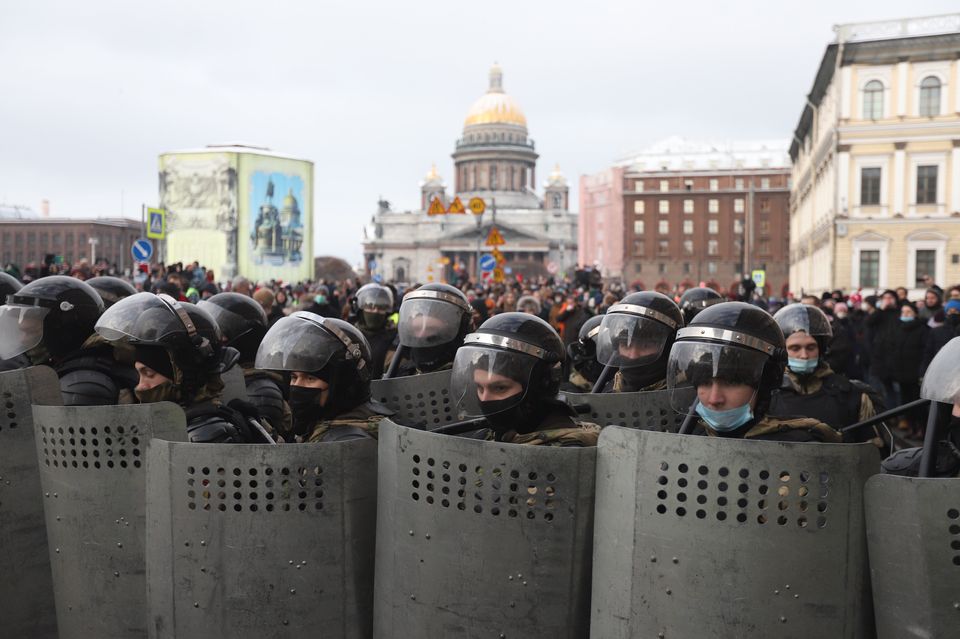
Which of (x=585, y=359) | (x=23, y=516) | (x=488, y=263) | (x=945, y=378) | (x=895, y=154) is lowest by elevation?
(x=23, y=516)

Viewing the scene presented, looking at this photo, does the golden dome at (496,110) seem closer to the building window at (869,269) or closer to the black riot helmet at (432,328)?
the building window at (869,269)

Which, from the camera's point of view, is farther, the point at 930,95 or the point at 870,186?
the point at 870,186

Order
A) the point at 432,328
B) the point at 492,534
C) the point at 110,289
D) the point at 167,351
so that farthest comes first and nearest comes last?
the point at 110,289 → the point at 432,328 → the point at 167,351 → the point at 492,534

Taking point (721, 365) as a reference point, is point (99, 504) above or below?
below

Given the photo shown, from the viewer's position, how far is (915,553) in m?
2.27

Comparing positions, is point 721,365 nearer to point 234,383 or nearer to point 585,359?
point 234,383

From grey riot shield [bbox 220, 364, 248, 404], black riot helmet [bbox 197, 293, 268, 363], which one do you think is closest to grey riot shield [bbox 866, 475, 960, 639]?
grey riot shield [bbox 220, 364, 248, 404]

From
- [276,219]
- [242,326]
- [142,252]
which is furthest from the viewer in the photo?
[276,219]

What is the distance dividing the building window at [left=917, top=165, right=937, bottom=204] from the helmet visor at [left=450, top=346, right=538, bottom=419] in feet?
126

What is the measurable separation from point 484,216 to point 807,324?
10562 cm

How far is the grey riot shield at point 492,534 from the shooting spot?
8.55ft

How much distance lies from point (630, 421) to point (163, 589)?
192cm

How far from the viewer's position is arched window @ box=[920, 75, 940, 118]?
121ft

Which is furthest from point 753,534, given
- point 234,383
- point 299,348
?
point 234,383
